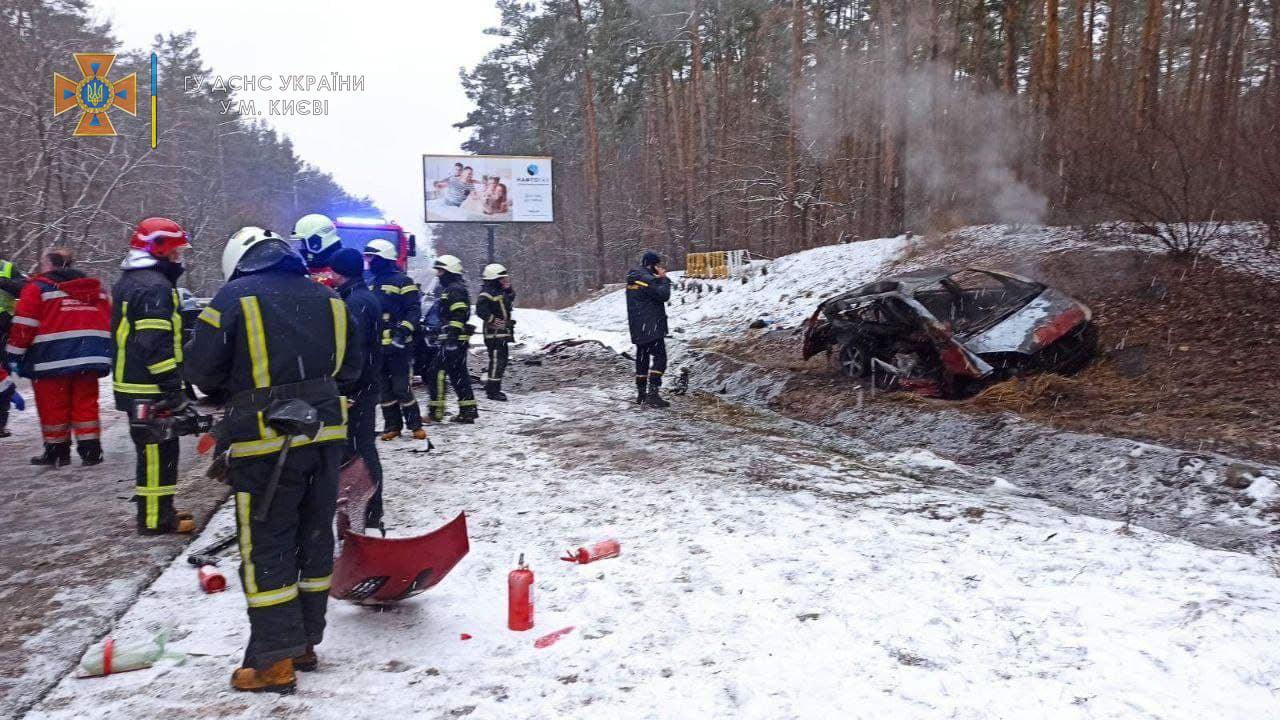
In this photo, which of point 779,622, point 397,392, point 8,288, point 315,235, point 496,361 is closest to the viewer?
point 779,622

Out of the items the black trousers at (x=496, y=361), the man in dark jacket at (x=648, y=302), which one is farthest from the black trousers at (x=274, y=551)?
the black trousers at (x=496, y=361)

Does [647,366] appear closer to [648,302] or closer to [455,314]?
[648,302]

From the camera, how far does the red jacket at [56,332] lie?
6449 millimetres

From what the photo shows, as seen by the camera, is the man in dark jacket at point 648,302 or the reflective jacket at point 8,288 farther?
the man in dark jacket at point 648,302

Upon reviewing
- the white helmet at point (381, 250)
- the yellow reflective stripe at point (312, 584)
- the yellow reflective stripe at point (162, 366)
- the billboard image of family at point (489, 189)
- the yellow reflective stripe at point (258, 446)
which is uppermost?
the billboard image of family at point (489, 189)

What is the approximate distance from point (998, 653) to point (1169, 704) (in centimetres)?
60

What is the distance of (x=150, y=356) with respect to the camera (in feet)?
15.8

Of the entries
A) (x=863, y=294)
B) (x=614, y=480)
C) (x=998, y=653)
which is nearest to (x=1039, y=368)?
(x=863, y=294)

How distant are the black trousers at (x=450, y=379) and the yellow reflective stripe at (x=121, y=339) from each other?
3.94m

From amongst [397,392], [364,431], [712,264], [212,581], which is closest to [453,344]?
[397,392]

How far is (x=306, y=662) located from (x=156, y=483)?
7.71 feet

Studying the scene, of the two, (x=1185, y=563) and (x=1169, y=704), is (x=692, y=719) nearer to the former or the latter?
(x=1169, y=704)

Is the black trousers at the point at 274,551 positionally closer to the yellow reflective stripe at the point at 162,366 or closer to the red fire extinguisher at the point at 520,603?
the red fire extinguisher at the point at 520,603

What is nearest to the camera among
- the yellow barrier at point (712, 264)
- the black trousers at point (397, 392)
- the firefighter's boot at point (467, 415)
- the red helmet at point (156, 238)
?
the red helmet at point (156, 238)
